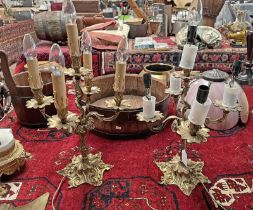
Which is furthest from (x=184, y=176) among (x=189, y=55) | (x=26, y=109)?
(x=26, y=109)

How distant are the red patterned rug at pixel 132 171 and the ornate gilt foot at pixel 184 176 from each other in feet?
0.07

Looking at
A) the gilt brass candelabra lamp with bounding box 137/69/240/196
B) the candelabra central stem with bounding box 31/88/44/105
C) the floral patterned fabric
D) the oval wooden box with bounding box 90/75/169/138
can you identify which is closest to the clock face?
the floral patterned fabric

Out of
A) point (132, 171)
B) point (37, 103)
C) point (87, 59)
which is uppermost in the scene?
point (87, 59)

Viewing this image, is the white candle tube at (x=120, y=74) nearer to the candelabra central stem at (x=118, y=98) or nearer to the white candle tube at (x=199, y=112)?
the candelabra central stem at (x=118, y=98)

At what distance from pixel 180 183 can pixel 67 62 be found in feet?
6.01

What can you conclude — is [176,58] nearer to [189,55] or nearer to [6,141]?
[189,55]

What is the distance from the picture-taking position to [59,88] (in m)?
0.78

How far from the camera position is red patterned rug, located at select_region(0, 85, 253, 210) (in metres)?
0.94

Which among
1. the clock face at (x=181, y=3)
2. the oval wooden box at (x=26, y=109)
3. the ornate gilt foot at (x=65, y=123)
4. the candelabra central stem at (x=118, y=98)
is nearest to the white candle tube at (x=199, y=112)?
the candelabra central stem at (x=118, y=98)

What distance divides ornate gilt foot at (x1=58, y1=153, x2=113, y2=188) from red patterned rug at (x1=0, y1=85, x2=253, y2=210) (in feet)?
0.07

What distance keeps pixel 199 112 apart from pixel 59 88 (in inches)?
15.6

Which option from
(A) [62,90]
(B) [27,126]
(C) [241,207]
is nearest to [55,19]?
(B) [27,126]

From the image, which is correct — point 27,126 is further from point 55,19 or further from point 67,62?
point 55,19

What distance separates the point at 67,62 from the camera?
252 cm
